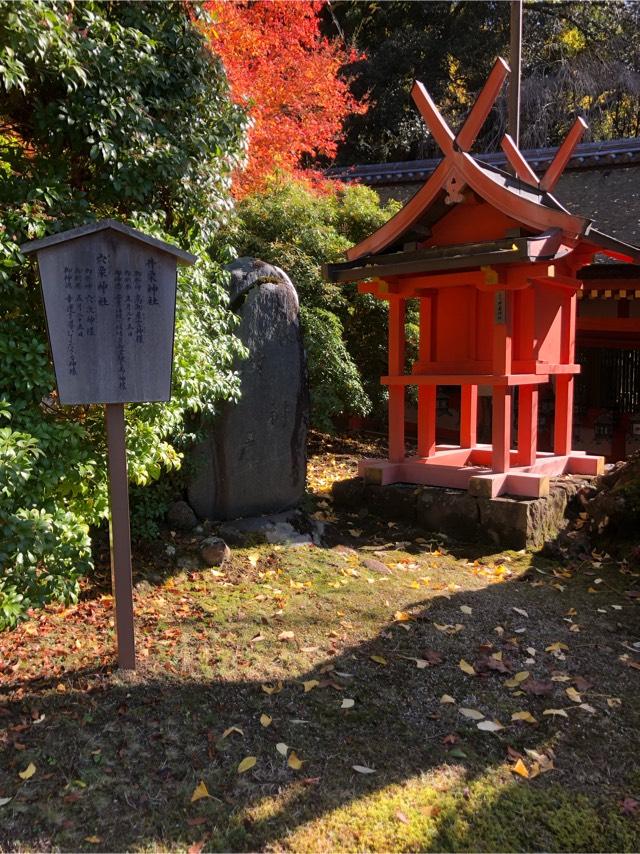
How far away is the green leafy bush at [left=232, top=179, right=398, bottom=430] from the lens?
877cm

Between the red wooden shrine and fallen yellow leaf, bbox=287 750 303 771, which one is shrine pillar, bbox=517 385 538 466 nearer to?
the red wooden shrine

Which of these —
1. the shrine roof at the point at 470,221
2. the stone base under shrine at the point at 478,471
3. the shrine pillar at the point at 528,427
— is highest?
the shrine roof at the point at 470,221

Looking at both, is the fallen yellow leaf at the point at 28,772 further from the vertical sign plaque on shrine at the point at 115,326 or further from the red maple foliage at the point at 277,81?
the red maple foliage at the point at 277,81

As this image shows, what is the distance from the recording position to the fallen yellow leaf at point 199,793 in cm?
290

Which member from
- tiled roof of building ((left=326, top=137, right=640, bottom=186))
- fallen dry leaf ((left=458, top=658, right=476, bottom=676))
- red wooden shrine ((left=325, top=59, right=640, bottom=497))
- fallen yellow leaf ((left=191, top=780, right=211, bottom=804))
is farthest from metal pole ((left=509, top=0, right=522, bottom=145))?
fallen yellow leaf ((left=191, top=780, right=211, bottom=804))

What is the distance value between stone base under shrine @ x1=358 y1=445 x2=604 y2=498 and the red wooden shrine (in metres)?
0.01

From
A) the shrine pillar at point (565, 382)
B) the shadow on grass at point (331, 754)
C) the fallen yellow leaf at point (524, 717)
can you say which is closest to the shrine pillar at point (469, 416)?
the shrine pillar at point (565, 382)

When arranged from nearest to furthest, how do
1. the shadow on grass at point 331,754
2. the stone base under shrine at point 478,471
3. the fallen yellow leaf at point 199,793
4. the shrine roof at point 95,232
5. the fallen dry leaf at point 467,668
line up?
the shadow on grass at point 331,754 < the fallen yellow leaf at point 199,793 < the shrine roof at point 95,232 < the fallen dry leaf at point 467,668 < the stone base under shrine at point 478,471

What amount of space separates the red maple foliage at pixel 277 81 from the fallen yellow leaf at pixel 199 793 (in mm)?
8704

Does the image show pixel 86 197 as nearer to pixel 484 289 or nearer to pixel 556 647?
pixel 484 289

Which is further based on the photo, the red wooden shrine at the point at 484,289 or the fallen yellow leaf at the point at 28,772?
the red wooden shrine at the point at 484,289

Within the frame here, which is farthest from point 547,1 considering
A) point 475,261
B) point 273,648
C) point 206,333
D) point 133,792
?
point 133,792

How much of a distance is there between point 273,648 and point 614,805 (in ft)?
6.90

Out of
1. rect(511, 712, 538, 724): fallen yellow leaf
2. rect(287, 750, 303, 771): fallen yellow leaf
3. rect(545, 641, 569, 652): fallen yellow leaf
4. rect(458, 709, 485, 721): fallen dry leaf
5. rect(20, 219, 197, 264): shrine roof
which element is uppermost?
rect(20, 219, 197, 264): shrine roof
